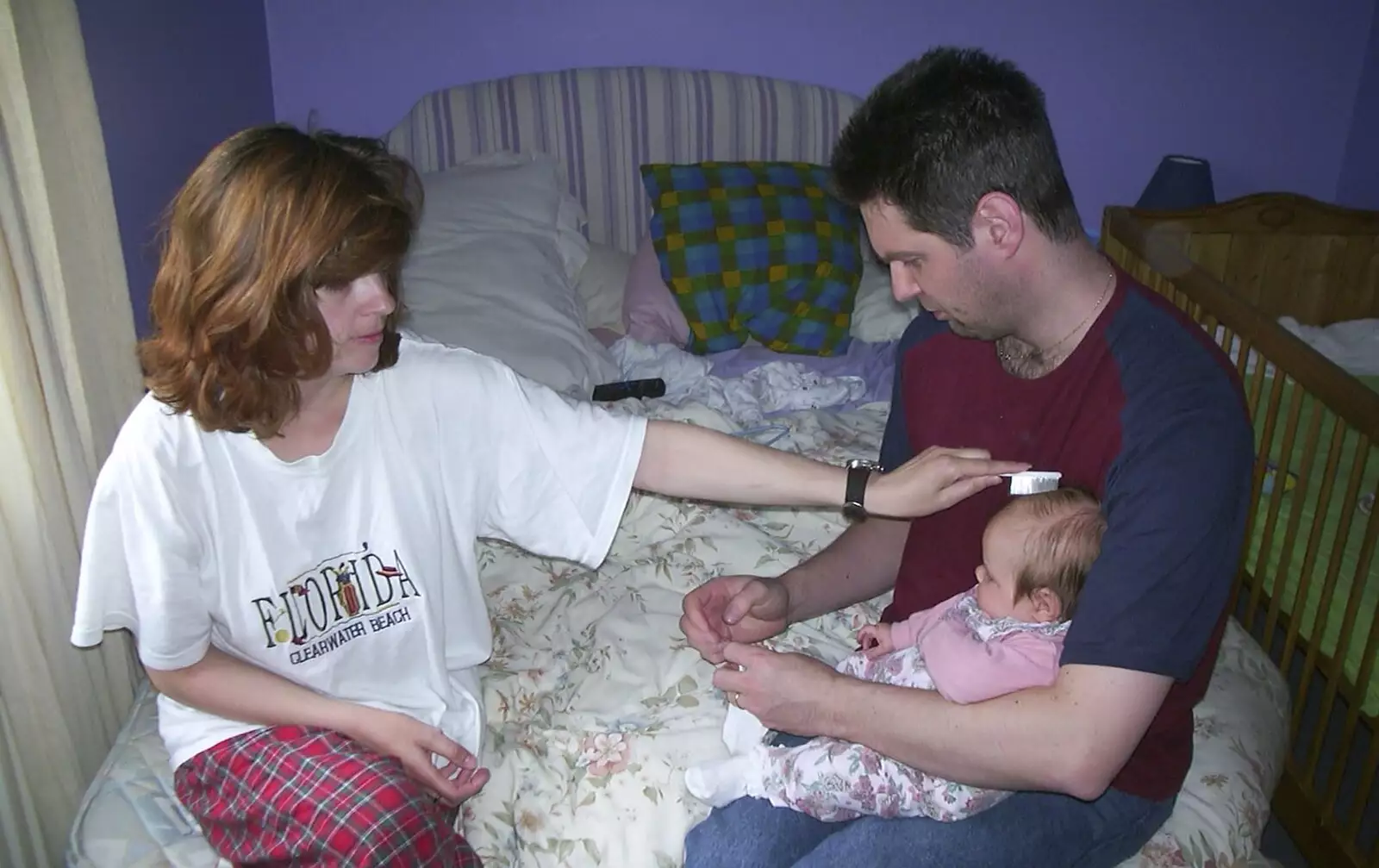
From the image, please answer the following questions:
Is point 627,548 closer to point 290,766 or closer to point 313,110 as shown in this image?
point 290,766

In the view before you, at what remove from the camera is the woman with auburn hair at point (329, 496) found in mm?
1189

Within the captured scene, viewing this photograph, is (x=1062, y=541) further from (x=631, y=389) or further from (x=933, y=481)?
(x=631, y=389)

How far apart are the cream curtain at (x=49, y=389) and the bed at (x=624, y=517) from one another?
0.15 meters

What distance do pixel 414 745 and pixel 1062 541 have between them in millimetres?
768

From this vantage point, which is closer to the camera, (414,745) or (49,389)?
(414,745)

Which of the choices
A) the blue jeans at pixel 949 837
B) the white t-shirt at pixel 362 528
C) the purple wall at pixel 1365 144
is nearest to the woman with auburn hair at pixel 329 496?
the white t-shirt at pixel 362 528

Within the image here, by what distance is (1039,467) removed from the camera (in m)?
1.30

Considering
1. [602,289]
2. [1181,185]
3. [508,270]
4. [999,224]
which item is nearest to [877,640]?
[999,224]

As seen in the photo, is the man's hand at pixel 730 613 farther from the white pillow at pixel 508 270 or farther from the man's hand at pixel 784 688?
the white pillow at pixel 508 270

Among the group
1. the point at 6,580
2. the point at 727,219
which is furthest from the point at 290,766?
the point at 727,219

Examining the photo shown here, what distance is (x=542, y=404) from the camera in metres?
1.41

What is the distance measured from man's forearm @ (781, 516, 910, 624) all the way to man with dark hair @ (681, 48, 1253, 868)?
0.64 feet

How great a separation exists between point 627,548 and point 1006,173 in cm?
100

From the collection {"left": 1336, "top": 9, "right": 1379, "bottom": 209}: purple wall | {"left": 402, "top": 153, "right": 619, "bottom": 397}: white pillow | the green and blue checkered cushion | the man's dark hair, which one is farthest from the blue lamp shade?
the man's dark hair
